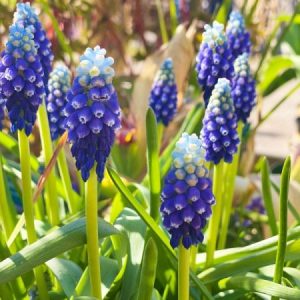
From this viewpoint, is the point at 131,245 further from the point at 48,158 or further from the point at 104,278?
the point at 48,158

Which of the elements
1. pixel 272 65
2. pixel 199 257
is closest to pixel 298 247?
pixel 199 257

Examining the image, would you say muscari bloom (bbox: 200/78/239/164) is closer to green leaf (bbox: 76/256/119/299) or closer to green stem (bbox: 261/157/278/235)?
green stem (bbox: 261/157/278/235)

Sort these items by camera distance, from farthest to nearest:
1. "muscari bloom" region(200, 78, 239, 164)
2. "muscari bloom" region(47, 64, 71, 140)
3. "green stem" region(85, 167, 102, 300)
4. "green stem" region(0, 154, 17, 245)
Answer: "muscari bloom" region(47, 64, 71, 140) < "green stem" region(0, 154, 17, 245) < "muscari bloom" region(200, 78, 239, 164) < "green stem" region(85, 167, 102, 300)

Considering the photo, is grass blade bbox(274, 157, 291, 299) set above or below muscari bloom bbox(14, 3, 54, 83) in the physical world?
below

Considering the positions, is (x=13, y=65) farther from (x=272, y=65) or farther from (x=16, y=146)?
(x=272, y=65)

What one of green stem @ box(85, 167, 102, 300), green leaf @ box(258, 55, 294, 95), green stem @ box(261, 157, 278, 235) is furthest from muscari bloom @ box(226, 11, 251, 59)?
green leaf @ box(258, 55, 294, 95)

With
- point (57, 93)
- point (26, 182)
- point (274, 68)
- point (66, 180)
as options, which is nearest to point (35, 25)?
point (57, 93)
